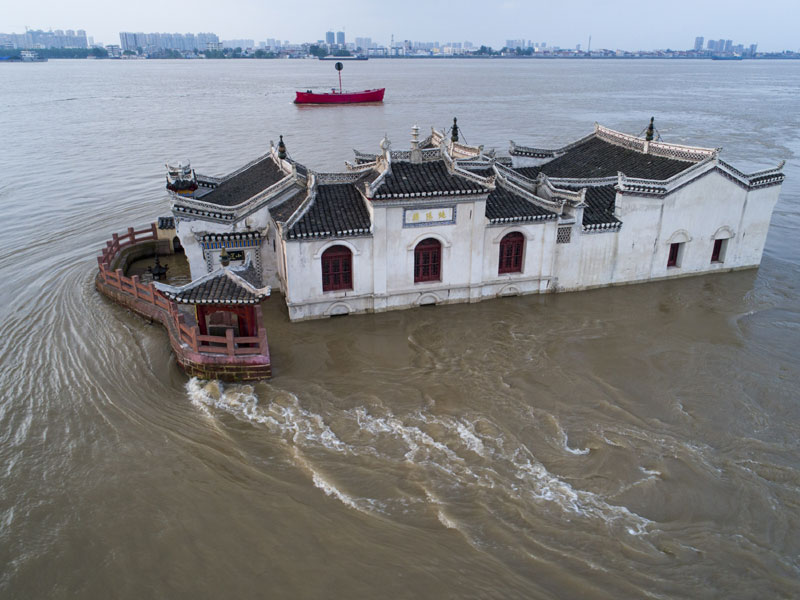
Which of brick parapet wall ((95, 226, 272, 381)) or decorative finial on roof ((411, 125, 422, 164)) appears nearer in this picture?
brick parapet wall ((95, 226, 272, 381))

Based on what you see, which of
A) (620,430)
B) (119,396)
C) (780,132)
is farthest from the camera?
(780,132)

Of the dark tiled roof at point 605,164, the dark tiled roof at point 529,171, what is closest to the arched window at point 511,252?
the dark tiled roof at point 605,164

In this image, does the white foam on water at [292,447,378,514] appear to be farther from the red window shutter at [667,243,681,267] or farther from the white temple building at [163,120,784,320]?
the red window shutter at [667,243,681,267]

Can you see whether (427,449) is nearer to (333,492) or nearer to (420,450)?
(420,450)

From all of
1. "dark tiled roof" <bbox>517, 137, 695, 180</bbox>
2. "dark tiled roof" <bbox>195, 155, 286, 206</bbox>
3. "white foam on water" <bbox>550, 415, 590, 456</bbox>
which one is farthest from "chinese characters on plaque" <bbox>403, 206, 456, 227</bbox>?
"dark tiled roof" <bbox>517, 137, 695, 180</bbox>

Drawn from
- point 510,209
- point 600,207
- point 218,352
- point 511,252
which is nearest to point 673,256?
point 600,207

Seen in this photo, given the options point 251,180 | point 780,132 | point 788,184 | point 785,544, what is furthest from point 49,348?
point 780,132

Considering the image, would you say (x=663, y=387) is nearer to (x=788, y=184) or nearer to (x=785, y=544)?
(x=785, y=544)
